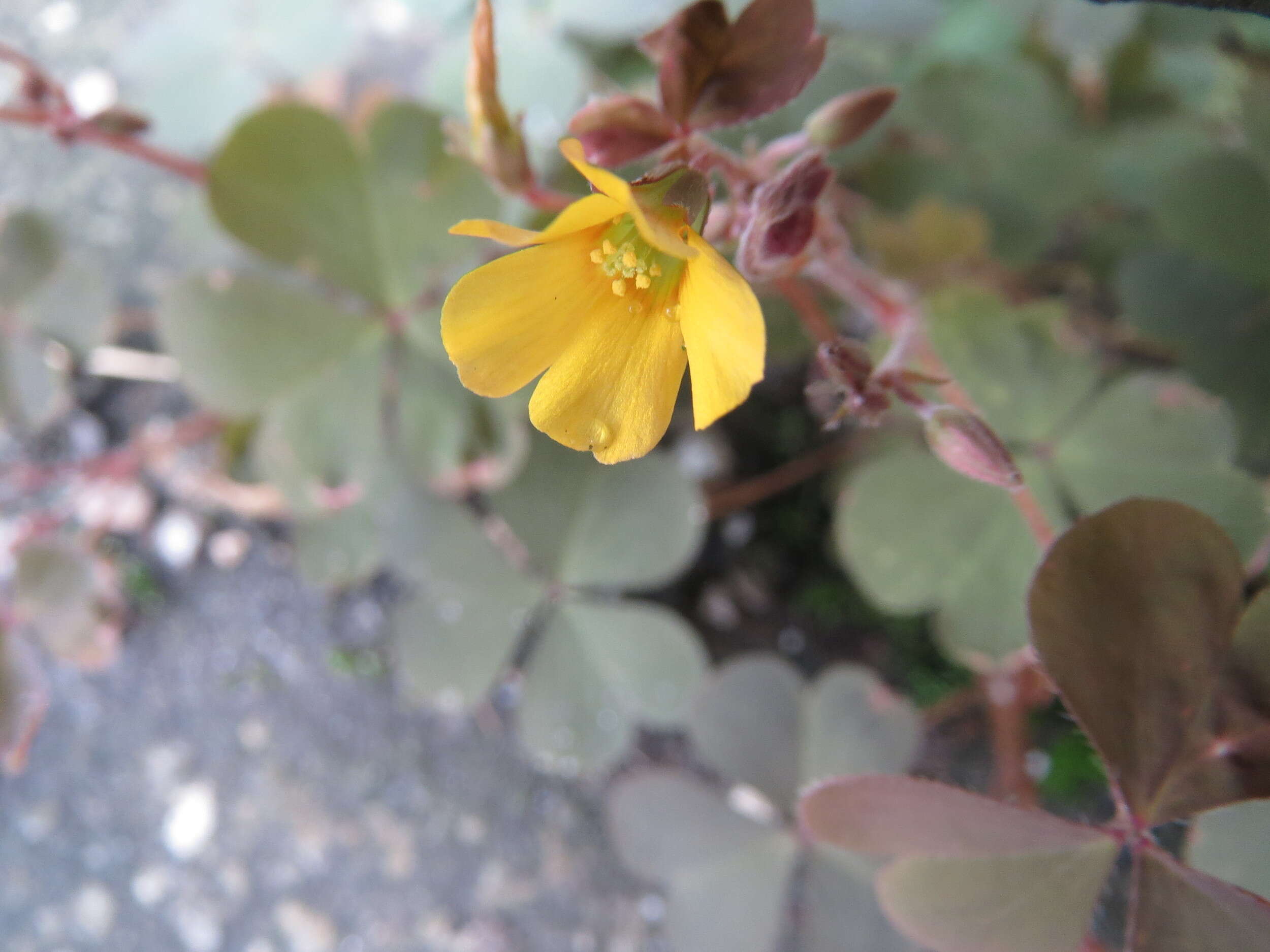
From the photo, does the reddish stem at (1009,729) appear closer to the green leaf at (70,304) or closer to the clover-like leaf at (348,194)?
the clover-like leaf at (348,194)

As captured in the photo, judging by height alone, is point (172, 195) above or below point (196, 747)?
above

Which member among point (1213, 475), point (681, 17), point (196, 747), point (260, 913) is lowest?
point (260, 913)

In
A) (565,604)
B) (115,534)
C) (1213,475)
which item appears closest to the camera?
(1213,475)

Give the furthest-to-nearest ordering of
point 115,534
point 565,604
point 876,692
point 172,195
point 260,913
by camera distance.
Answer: point 172,195, point 115,534, point 260,913, point 565,604, point 876,692

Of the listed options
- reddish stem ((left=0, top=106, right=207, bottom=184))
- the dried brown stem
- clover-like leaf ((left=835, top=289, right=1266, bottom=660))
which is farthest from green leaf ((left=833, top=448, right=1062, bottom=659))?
reddish stem ((left=0, top=106, right=207, bottom=184))

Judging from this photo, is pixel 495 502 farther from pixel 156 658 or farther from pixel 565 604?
Answer: pixel 156 658

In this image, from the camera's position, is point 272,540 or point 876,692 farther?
point 272,540

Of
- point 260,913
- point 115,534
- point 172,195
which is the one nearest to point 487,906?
point 260,913
